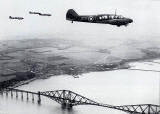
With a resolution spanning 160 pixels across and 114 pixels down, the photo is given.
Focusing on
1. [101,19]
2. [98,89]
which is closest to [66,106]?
[98,89]

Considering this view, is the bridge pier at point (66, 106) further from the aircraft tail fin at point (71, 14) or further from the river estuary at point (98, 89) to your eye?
the aircraft tail fin at point (71, 14)

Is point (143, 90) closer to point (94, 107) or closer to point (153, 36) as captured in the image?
point (94, 107)

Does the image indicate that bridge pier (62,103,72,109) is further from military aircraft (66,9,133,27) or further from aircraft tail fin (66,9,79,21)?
aircraft tail fin (66,9,79,21)

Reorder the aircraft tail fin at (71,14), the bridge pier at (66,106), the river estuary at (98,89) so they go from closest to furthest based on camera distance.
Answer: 1. the aircraft tail fin at (71,14)
2. the river estuary at (98,89)
3. the bridge pier at (66,106)

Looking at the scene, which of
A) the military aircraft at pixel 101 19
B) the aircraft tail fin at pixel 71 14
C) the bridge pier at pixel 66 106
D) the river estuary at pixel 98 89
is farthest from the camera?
the bridge pier at pixel 66 106

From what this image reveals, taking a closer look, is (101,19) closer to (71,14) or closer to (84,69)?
(71,14)

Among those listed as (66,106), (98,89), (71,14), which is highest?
(71,14)

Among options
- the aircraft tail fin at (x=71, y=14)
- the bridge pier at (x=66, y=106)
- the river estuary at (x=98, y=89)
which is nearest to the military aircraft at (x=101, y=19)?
the aircraft tail fin at (x=71, y=14)

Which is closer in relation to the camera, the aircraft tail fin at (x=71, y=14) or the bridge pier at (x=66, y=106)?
the aircraft tail fin at (x=71, y=14)
